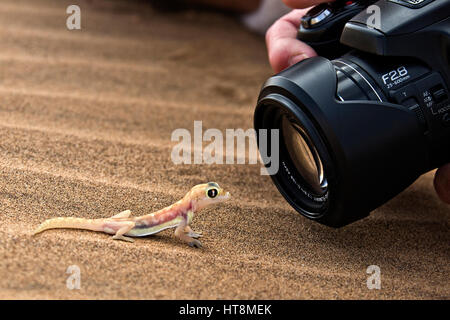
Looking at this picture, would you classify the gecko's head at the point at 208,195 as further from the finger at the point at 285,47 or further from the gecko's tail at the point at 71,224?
the finger at the point at 285,47

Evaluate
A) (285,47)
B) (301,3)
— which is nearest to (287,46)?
(285,47)

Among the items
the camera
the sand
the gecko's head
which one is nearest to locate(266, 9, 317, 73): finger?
the camera

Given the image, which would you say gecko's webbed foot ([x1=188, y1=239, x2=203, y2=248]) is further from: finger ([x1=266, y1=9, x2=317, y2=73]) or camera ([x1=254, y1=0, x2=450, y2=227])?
finger ([x1=266, y1=9, x2=317, y2=73])

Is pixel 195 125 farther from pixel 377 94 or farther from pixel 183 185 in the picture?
pixel 377 94

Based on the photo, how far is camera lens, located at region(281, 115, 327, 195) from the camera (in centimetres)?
121

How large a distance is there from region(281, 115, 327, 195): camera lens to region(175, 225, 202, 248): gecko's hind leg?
0.93 feet

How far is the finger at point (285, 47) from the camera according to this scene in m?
1.40

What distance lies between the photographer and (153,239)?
3.97ft

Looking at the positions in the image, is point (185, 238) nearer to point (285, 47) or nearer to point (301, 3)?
point (285, 47)

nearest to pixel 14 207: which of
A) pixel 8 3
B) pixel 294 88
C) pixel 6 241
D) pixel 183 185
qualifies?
pixel 6 241

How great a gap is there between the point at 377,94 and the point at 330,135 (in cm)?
14

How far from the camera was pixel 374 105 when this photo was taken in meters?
1.10

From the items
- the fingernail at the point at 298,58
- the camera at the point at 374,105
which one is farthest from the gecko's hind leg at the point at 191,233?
the fingernail at the point at 298,58

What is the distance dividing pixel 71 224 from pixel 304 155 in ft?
1.68
